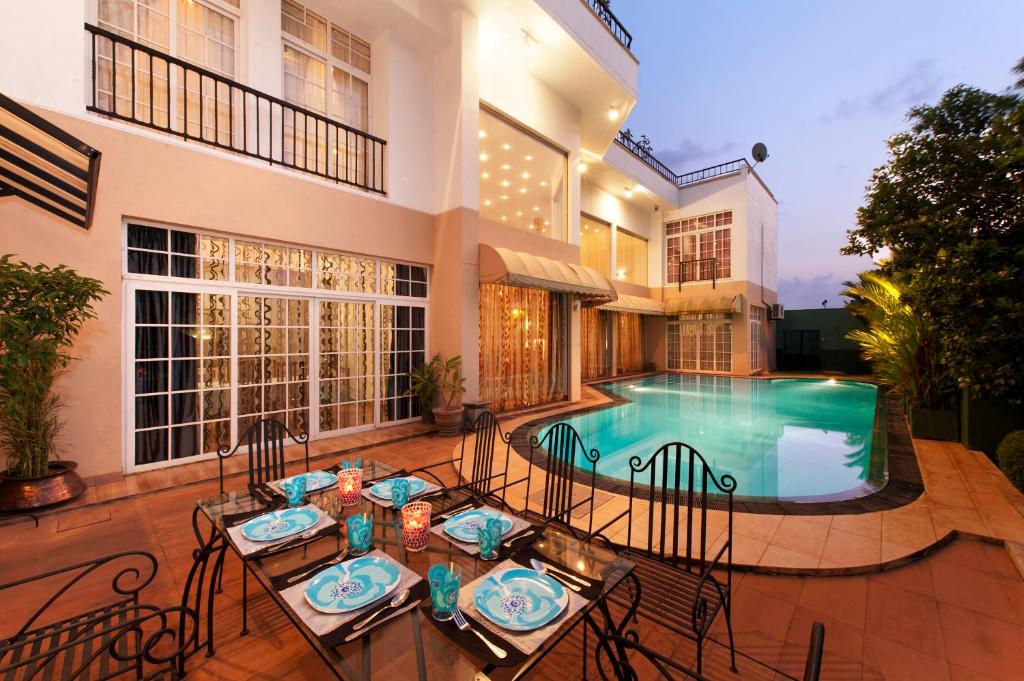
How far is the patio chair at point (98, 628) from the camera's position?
4.57ft

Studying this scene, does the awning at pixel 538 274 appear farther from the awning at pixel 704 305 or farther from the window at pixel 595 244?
the awning at pixel 704 305

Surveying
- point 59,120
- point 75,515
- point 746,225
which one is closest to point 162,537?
point 75,515

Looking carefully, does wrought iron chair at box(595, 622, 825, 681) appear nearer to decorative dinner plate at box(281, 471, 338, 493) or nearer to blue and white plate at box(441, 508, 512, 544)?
blue and white plate at box(441, 508, 512, 544)

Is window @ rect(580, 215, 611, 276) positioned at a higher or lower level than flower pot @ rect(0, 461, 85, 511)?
higher

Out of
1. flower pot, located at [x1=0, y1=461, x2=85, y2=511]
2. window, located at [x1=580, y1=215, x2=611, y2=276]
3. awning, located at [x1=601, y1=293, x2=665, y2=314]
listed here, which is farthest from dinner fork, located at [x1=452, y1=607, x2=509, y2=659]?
window, located at [x1=580, y1=215, x2=611, y2=276]

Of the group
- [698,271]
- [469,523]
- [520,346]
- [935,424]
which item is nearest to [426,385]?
[520,346]

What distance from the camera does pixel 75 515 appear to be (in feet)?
10.9

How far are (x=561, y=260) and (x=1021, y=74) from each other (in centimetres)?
600

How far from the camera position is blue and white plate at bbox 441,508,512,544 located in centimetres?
172

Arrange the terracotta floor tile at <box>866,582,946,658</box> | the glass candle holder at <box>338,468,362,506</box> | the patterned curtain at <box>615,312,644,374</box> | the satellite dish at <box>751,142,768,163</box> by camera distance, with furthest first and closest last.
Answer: the satellite dish at <box>751,142,768,163</box> < the patterned curtain at <box>615,312,644,374</box> < the glass candle holder at <box>338,468,362,506</box> < the terracotta floor tile at <box>866,582,946,658</box>

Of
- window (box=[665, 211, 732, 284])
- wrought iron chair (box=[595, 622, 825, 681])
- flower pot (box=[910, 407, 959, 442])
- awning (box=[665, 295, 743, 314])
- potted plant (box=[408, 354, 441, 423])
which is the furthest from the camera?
window (box=[665, 211, 732, 284])

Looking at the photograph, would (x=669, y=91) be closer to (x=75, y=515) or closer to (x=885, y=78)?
(x=885, y=78)

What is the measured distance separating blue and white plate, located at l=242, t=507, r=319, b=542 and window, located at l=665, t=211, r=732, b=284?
1532 centimetres

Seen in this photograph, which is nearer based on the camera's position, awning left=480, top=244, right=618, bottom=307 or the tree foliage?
the tree foliage
